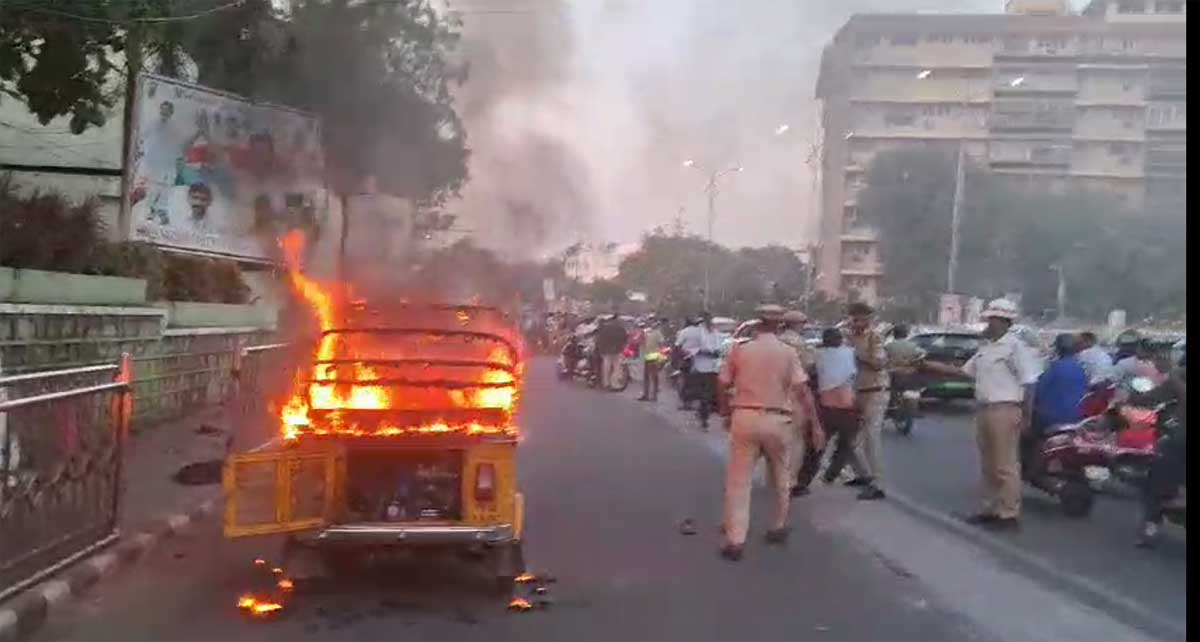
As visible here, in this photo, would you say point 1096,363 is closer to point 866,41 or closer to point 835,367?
point 835,367

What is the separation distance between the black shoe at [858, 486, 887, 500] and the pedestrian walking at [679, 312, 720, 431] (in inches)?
252

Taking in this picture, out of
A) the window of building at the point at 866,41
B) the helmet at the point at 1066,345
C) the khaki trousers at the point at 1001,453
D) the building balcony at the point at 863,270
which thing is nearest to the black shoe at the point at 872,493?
the khaki trousers at the point at 1001,453

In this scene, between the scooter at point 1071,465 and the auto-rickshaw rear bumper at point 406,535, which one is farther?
the scooter at point 1071,465

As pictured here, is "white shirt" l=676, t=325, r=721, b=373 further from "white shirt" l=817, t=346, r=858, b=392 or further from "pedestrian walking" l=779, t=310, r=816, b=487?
"white shirt" l=817, t=346, r=858, b=392

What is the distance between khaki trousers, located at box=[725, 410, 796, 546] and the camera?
839 cm

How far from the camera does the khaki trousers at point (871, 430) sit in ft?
38.1

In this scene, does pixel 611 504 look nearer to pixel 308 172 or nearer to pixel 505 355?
pixel 505 355

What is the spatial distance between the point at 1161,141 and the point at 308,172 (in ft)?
61.9

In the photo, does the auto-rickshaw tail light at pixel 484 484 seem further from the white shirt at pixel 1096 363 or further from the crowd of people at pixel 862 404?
the white shirt at pixel 1096 363

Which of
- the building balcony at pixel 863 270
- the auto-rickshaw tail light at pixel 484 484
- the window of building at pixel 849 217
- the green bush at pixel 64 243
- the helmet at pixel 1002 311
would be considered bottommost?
the auto-rickshaw tail light at pixel 484 484

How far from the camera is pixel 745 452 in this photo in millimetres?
8484

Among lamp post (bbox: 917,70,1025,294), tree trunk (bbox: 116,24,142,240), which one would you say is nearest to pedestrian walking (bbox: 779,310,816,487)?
tree trunk (bbox: 116,24,142,240)

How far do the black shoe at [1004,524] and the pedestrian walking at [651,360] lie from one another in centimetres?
1374

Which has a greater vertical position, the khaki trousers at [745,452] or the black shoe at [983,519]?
the khaki trousers at [745,452]
